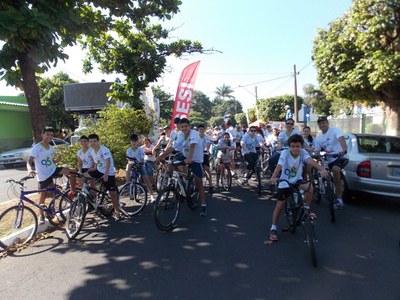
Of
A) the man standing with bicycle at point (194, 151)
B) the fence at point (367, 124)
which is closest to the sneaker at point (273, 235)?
the man standing with bicycle at point (194, 151)

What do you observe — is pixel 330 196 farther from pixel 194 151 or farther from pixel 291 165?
pixel 194 151

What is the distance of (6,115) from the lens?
84.5 feet

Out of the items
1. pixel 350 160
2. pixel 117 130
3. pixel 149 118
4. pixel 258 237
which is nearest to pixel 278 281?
pixel 258 237

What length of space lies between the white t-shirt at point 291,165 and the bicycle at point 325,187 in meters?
1.47

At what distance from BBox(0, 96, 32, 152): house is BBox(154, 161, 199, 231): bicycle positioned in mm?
22051

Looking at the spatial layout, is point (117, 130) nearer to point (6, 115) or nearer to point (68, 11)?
point (68, 11)

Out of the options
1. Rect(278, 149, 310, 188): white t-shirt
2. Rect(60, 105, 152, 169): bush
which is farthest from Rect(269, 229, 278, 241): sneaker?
Rect(60, 105, 152, 169): bush

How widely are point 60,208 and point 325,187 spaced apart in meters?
5.01

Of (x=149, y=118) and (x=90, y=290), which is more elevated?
(x=149, y=118)

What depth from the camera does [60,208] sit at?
6.54 m

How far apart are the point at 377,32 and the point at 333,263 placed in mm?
6999

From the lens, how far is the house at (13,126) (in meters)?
25.1

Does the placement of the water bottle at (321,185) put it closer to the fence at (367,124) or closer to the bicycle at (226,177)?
the bicycle at (226,177)

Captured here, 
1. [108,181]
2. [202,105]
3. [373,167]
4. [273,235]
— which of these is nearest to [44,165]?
[108,181]
